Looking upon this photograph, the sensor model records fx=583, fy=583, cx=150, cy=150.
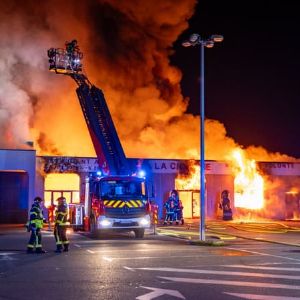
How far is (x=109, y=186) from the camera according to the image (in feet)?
65.3

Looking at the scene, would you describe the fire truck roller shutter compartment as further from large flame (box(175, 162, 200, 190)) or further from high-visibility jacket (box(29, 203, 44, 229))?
high-visibility jacket (box(29, 203, 44, 229))

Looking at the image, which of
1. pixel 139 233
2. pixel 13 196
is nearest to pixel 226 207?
pixel 13 196

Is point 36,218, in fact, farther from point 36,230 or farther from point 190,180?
point 190,180

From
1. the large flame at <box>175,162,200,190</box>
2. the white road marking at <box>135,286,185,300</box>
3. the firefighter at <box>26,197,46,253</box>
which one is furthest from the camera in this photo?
the large flame at <box>175,162,200,190</box>

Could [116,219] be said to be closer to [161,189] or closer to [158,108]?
[161,189]

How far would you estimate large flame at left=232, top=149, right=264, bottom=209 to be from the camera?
34.9 meters

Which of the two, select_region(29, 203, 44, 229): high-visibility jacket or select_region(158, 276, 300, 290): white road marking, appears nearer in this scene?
select_region(158, 276, 300, 290): white road marking

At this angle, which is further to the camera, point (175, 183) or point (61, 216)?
point (175, 183)

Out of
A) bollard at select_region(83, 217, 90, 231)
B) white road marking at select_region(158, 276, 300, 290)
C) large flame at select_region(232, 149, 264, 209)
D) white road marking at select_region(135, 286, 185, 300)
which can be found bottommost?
white road marking at select_region(135, 286, 185, 300)

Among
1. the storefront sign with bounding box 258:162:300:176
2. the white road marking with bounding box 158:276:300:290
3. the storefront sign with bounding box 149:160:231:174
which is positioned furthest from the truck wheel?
the storefront sign with bounding box 258:162:300:176

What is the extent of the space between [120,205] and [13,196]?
49.1ft

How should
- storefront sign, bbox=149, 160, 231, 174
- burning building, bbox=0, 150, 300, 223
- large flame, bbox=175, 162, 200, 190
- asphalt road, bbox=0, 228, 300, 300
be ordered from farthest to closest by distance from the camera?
large flame, bbox=175, 162, 200, 190 → storefront sign, bbox=149, 160, 231, 174 → burning building, bbox=0, 150, 300, 223 → asphalt road, bbox=0, 228, 300, 300

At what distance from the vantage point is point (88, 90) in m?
23.3

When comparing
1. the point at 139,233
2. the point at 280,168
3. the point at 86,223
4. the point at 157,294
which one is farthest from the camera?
the point at 280,168
